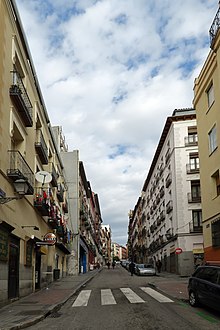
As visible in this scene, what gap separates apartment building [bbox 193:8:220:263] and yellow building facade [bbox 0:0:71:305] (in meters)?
8.49

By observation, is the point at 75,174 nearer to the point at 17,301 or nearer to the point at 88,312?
the point at 17,301

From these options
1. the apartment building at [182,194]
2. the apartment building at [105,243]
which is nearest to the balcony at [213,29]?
the apartment building at [182,194]

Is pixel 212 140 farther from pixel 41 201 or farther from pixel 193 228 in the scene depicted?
pixel 193 228

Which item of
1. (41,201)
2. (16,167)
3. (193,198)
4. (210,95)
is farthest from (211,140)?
(193,198)

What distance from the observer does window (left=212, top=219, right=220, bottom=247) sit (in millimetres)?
21062

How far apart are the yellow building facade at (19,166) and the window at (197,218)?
2155 centimetres

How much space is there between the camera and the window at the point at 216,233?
21062mm

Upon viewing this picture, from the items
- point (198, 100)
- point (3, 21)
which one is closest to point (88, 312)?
point (3, 21)

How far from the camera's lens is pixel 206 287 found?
12477 mm

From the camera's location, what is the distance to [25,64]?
18141 mm

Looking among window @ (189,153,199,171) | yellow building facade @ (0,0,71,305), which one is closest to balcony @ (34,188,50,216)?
yellow building facade @ (0,0,71,305)

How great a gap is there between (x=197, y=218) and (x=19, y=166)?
28.8 m

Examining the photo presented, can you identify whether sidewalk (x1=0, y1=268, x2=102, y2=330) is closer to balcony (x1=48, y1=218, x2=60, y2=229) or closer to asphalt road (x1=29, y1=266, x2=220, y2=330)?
asphalt road (x1=29, y1=266, x2=220, y2=330)

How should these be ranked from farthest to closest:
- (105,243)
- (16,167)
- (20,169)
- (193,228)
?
(105,243)
(193,228)
(20,169)
(16,167)
